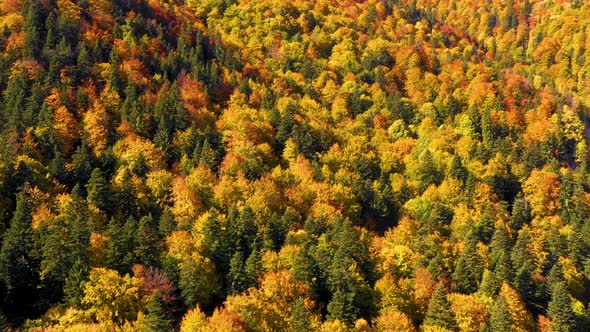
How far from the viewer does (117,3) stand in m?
136

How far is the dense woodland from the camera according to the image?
62.5 m

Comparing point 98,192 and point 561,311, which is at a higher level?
point 561,311

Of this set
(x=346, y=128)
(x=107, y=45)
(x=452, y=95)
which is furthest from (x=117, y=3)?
(x=452, y=95)

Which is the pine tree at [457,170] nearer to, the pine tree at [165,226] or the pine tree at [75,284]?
the pine tree at [165,226]

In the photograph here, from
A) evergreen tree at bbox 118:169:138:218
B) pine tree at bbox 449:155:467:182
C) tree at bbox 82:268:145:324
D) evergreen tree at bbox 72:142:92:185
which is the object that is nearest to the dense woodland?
tree at bbox 82:268:145:324

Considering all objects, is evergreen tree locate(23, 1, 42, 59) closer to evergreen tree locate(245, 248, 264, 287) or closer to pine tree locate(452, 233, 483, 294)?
evergreen tree locate(245, 248, 264, 287)

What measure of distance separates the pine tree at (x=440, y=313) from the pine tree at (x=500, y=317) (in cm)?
460

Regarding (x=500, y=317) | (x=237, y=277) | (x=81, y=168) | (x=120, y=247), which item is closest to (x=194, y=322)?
(x=237, y=277)

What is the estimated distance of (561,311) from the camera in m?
69.4

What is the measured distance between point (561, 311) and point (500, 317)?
39.0 ft

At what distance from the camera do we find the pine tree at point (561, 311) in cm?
6862

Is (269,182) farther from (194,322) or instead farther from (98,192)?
(194,322)

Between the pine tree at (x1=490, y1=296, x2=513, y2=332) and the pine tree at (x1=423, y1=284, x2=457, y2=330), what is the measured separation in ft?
15.1

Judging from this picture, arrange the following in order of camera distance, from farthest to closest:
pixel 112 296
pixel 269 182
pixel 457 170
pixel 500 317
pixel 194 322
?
pixel 457 170 < pixel 269 182 < pixel 500 317 < pixel 112 296 < pixel 194 322
